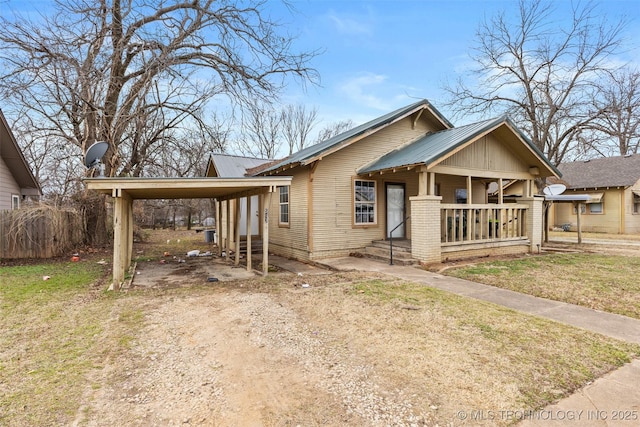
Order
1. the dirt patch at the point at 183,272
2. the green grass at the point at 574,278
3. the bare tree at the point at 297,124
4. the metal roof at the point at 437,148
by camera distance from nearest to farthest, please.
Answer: the green grass at the point at 574,278, the dirt patch at the point at 183,272, the metal roof at the point at 437,148, the bare tree at the point at 297,124

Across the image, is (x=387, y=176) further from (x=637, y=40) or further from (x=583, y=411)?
(x=637, y=40)

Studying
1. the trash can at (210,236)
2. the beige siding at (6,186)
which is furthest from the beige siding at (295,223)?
the beige siding at (6,186)

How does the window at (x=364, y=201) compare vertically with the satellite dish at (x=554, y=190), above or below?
below

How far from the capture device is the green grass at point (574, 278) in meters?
5.49

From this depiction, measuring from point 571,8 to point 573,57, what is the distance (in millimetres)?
2253

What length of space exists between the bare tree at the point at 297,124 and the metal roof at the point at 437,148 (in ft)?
80.0

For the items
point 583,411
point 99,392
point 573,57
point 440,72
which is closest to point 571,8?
point 573,57

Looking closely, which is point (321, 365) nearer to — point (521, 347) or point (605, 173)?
point (521, 347)

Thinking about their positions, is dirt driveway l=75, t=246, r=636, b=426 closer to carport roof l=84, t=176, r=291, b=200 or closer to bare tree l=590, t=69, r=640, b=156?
carport roof l=84, t=176, r=291, b=200

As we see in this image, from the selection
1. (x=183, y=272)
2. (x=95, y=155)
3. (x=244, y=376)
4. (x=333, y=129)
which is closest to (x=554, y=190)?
(x=183, y=272)

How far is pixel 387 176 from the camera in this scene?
11.0 m

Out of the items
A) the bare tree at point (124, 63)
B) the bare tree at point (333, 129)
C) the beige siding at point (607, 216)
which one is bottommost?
the beige siding at point (607, 216)

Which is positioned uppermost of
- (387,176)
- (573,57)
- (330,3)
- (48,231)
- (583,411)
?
(573,57)

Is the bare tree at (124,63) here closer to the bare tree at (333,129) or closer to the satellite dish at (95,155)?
the satellite dish at (95,155)
